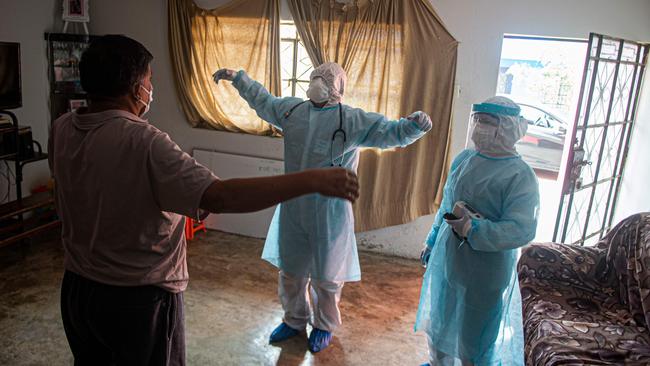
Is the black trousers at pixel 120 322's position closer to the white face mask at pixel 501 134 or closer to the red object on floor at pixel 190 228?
the white face mask at pixel 501 134

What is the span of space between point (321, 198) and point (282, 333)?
82 cm

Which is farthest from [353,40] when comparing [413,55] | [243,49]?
[243,49]

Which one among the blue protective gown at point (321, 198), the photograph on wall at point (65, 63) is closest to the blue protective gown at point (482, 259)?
the blue protective gown at point (321, 198)

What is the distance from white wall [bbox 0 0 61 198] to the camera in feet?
11.6

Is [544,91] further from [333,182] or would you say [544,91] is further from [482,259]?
[333,182]

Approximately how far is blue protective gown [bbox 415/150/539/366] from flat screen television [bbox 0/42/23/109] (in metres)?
2.99

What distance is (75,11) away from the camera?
3.84 metres

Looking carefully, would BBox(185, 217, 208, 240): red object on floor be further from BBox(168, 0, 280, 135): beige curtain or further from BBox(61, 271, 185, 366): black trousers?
BBox(61, 271, 185, 366): black trousers

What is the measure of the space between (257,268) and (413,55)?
1.92 metres

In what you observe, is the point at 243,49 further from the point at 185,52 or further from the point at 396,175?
the point at 396,175

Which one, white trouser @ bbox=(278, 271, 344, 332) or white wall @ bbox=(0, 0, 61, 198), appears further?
white wall @ bbox=(0, 0, 61, 198)

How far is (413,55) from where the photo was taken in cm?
333

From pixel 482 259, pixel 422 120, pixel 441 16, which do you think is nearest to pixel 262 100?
pixel 422 120

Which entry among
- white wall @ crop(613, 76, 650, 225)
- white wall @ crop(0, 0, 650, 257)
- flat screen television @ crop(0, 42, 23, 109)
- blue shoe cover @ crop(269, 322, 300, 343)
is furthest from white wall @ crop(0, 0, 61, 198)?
white wall @ crop(613, 76, 650, 225)
